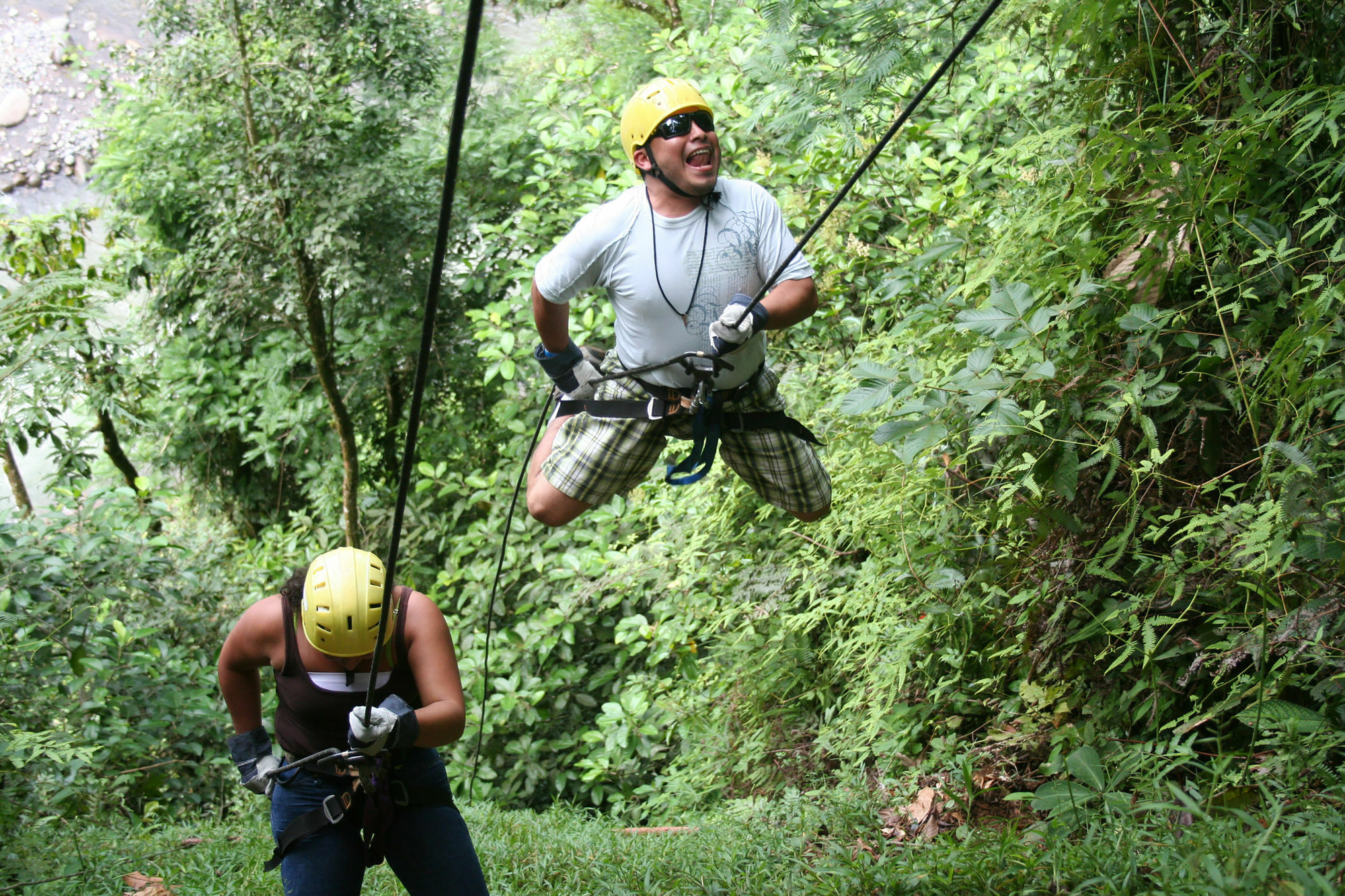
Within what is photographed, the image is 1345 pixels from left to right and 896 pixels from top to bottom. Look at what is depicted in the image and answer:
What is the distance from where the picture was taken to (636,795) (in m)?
6.66

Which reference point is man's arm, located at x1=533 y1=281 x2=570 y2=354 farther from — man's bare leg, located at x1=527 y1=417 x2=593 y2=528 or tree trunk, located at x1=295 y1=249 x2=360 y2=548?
tree trunk, located at x1=295 y1=249 x2=360 y2=548

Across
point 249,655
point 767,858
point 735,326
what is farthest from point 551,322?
point 767,858

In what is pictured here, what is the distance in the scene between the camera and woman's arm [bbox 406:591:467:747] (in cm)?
263

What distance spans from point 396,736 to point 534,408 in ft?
17.4

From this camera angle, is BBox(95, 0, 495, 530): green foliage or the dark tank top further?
BBox(95, 0, 495, 530): green foliage

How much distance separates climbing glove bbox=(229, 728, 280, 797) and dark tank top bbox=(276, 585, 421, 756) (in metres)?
0.09

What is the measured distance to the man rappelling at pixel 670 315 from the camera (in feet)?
9.86

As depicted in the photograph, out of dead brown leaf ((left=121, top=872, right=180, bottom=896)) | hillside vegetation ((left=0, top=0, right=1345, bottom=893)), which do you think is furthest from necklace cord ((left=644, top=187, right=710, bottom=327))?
dead brown leaf ((left=121, top=872, right=180, bottom=896))

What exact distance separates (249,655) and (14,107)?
1629cm

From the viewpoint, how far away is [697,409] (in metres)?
3.17

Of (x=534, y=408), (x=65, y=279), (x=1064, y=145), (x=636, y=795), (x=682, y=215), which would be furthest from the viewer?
(x=534, y=408)

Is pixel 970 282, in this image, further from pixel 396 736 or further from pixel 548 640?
pixel 548 640

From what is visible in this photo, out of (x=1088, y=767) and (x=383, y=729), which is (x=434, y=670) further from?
(x=1088, y=767)

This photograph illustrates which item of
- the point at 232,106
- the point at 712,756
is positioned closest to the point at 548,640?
the point at 712,756
